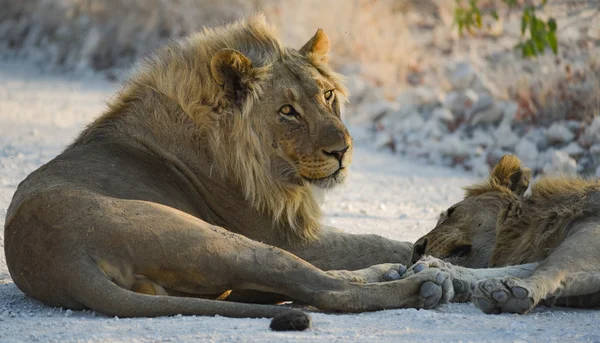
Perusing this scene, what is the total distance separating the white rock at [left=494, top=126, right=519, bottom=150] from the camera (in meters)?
9.64

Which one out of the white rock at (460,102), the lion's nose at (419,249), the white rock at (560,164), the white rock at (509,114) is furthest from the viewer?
the white rock at (460,102)

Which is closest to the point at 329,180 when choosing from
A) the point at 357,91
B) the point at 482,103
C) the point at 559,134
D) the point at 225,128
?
the point at 225,128

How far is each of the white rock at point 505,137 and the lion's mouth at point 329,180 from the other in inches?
202

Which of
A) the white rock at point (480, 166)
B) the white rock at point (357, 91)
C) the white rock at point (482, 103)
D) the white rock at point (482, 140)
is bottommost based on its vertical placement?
the white rock at point (480, 166)

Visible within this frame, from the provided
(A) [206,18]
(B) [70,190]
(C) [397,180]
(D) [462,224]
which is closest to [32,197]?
(B) [70,190]

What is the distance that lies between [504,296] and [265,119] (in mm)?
1507

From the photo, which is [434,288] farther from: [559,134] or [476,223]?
[559,134]

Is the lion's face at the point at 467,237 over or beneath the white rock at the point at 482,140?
beneath

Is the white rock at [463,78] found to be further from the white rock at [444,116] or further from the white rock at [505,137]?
the white rock at [505,137]

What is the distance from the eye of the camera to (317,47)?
5.23 metres

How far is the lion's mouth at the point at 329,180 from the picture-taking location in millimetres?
4777

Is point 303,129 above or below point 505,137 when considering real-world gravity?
below

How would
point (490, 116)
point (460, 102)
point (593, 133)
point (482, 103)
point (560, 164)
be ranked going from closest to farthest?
point (560, 164)
point (593, 133)
point (490, 116)
point (482, 103)
point (460, 102)

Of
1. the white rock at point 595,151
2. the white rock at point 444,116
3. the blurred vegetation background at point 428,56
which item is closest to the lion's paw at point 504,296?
the blurred vegetation background at point 428,56
